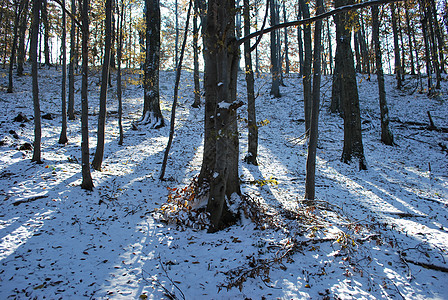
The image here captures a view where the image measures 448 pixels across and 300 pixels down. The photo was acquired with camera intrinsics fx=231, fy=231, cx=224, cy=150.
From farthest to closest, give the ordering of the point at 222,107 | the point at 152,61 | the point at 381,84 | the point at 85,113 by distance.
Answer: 1. the point at 152,61
2. the point at 381,84
3. the point at 85,113
4. the point at 222,107

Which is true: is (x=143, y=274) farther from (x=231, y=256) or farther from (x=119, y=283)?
(x=231, y=256)

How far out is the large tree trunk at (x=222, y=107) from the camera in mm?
3855

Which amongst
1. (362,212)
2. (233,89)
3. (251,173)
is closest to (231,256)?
(233,89)

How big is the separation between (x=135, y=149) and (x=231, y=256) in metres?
7.78

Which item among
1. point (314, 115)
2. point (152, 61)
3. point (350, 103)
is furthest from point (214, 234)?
point (152, 61)

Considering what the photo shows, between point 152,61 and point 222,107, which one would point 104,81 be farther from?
point 152,61

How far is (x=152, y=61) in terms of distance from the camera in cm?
1273

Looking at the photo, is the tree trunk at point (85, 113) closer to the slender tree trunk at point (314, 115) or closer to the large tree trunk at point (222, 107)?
the large tree trunk at point (222, 107)

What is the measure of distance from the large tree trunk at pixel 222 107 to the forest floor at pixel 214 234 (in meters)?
0.47

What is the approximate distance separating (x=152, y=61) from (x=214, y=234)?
37.1 ft

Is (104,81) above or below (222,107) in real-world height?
above

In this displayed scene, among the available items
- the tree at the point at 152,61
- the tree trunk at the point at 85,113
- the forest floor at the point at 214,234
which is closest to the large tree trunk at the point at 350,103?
the forest floor at the point at 214,234

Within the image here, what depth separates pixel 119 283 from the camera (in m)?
2.90

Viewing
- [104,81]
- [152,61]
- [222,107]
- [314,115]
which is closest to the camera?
[222,107]
